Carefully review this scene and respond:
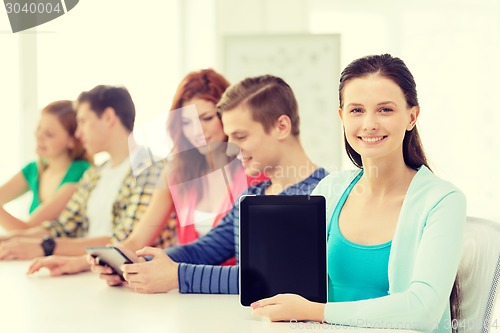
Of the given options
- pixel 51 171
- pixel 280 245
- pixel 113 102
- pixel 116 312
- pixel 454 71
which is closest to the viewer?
pixel 280 245

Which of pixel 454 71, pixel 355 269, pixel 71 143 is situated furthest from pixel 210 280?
pixel 454 71

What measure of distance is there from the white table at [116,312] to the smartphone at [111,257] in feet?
0.19

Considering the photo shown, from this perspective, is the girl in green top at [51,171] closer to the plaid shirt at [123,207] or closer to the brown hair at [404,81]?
the plaid shirt at [123,207]

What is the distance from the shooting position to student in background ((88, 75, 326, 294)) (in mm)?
1711

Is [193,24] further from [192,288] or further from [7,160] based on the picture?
[192,288]

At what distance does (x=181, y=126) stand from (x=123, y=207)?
14.4 inches

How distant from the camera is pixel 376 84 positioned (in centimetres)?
140

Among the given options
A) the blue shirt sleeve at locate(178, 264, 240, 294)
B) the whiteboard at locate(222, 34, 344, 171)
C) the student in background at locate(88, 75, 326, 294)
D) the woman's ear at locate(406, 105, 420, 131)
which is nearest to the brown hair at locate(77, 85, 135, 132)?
the student in background at locate(88, 75, 326, 294)

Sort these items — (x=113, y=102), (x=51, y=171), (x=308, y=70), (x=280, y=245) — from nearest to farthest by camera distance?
(x=280, y=245) < (x=113, y=102) < (x=51, y=171) < (x=308, y=70)

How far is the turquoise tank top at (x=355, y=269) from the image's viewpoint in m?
1.42

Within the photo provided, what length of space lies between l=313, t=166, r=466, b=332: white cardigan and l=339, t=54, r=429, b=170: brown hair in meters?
0.07

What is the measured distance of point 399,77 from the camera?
141 cm

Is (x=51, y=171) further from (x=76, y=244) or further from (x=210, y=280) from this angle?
(x=210, y=280)

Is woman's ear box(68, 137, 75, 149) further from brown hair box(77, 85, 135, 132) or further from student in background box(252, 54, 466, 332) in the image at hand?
student in background box(252, 54, 466, 332)
